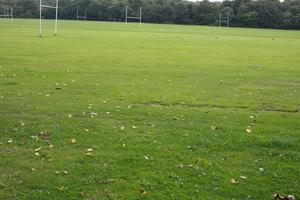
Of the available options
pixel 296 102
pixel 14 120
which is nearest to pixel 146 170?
pixel 14 120

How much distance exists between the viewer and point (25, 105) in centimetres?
1497

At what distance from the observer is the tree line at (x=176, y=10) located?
14438cm

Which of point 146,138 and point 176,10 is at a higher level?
point 176,10

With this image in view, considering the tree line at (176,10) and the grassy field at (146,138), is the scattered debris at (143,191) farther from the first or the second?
the tree line at (176,10)

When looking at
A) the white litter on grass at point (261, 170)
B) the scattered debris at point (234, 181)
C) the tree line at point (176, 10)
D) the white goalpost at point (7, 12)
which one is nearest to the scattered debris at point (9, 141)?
the scattered debris at point (234, 181)

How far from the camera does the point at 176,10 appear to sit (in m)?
159

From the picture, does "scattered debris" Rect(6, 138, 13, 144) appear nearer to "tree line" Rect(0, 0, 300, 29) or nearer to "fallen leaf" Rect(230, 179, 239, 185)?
"fallen leaf" Rect(230, 179, 239, 185)

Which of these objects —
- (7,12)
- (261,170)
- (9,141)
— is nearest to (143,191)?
(261,170)

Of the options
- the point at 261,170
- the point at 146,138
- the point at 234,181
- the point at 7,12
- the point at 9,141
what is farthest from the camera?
the point at 7,12

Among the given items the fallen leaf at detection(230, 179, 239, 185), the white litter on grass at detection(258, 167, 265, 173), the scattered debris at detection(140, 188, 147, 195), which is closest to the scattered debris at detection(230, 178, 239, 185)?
the fallen leaf at detection(230, 179, 239, 185)

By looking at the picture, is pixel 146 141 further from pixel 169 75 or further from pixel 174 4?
pixel 174 4

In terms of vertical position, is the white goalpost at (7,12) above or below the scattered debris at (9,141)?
above

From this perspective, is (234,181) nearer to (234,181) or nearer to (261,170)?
(234,181)

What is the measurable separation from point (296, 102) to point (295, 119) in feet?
10.5
